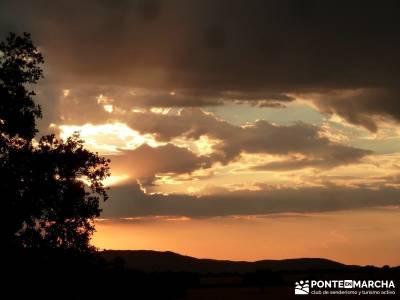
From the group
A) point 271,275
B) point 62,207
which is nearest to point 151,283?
point 62,207

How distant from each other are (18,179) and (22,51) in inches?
306

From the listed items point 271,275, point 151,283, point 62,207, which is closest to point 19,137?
point 62,207

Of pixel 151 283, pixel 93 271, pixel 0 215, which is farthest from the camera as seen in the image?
pixel 151 283

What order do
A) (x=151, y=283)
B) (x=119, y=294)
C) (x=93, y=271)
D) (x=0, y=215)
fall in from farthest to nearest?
(x=151, y=283) < (x=119, y=294) < (x=93, y=271) < (x=0, y=215)

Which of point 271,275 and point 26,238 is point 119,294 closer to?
point 26,238

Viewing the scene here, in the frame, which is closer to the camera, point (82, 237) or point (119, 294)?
point (82, 237)

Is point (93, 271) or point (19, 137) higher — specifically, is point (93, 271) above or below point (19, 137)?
below

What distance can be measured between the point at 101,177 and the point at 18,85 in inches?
324

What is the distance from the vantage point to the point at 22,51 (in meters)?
38.8

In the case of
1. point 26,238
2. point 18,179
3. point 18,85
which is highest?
point 18,85

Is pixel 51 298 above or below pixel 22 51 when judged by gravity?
below

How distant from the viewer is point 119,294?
57188 millimetres

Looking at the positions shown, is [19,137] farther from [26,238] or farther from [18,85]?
[26,238]

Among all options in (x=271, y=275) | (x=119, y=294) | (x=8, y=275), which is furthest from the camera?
(x=271, y=275)
